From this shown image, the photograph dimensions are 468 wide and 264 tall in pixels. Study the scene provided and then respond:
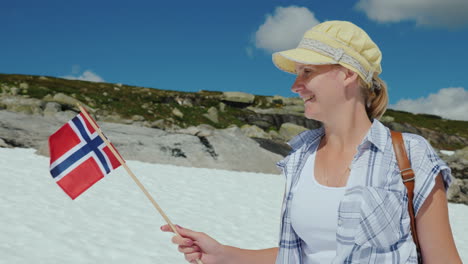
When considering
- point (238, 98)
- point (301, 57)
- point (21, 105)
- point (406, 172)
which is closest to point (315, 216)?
point (406, 172)

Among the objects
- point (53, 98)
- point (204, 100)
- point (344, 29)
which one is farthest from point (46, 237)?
point (204, 100)

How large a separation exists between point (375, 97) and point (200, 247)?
1136 millimetres

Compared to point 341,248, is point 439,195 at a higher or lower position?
higher

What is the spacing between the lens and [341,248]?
1.77 metres

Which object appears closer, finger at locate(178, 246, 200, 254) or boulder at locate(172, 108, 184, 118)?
finger at locate(178, 246, 200, 254)

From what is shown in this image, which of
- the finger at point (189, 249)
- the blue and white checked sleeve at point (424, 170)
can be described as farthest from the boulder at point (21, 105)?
the blue and white checked sleeve at point (424, 170)

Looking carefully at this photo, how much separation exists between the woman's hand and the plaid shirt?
0.71 metres

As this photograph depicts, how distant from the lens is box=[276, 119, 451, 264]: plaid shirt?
1707mm

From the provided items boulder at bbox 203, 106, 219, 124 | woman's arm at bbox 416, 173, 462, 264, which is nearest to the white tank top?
woman's arm at bbox 416, 173, 462, 264

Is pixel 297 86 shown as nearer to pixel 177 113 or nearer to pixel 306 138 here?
pixel 306 138

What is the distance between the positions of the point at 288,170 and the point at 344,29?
2.20 ft

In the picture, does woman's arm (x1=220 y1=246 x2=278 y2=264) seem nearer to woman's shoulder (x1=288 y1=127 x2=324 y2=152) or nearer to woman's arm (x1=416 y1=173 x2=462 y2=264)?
woman's shoulder (x1=288 y1=127 x2=324 y2=152)

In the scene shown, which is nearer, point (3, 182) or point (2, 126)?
point (3, 182)

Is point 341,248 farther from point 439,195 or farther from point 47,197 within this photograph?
point 47,197
